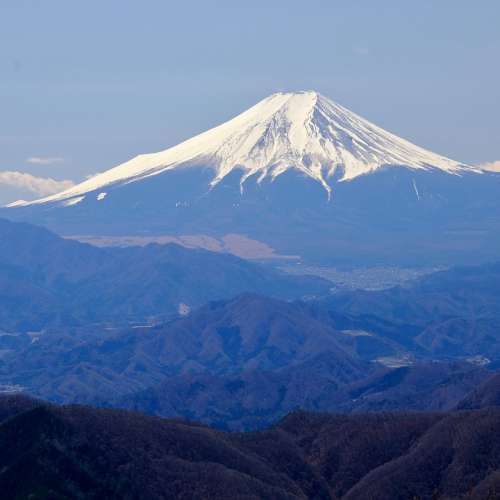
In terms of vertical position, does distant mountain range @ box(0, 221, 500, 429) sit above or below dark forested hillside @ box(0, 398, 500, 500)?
below

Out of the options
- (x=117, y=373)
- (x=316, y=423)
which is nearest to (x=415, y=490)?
(x=316, y=423)

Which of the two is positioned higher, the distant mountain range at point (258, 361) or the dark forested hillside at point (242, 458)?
the dark forested hillside at point (242, 458)

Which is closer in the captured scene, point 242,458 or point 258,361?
point 242,458

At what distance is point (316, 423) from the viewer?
2972 inches

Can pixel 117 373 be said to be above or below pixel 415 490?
below

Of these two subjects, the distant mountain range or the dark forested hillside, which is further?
the distant mountain range

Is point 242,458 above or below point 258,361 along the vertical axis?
A: above

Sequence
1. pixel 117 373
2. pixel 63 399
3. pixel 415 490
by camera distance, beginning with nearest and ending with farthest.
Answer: pixel 415 490, pixel 63 399, pixel 117 373

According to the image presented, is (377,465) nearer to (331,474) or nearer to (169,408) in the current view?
(331,474)

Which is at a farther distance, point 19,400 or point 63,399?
point 63,399

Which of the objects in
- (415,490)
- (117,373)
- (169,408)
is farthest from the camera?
(117,373)

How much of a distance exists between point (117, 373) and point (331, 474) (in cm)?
8451

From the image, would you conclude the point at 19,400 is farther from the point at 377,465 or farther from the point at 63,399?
the point at 63,399

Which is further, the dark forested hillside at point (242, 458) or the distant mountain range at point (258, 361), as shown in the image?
the distant mountain range at point (258, 361)
